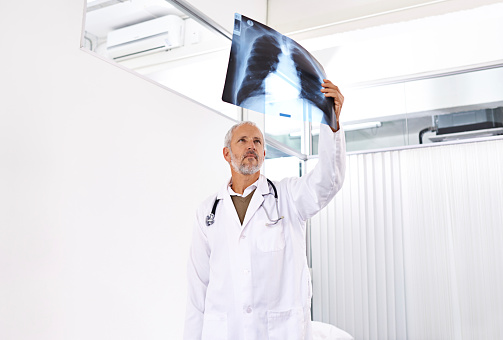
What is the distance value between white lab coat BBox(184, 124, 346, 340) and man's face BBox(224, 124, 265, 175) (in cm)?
9

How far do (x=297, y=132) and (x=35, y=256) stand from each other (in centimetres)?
308

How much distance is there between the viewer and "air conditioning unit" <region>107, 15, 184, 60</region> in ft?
6.87

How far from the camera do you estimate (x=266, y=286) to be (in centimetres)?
153

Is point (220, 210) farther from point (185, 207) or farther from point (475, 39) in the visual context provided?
point (475, 39)

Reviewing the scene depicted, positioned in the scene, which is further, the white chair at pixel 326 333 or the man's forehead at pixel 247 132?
the white chair at pixel 326 333

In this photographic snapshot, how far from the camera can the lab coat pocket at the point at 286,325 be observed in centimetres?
150

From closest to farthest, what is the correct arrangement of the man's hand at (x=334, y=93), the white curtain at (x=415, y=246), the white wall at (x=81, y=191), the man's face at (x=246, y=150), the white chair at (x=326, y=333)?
the man's hand at (x=334, y=93) < the white wall at (x=81, y=191) < the man's face at (x=246, y=150) < the white chair at (x=326, y=333) < the white curtain at (x=415, y=246)

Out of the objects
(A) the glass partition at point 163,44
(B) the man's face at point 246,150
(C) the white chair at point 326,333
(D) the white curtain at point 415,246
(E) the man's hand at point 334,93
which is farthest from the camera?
(D) the white curtain at point 415,246

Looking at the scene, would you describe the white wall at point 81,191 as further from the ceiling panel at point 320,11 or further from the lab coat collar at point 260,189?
the ceiling panel at point 320,11

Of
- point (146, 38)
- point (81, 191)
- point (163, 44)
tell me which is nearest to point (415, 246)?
point (163, 44)

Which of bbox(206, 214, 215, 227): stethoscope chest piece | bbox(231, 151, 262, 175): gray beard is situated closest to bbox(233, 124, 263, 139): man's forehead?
bbox(231, 151, 262, 175): gray beard

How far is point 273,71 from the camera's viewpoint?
158cm

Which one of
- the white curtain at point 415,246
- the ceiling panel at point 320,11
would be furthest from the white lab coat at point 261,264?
the white curtain at point 415,246

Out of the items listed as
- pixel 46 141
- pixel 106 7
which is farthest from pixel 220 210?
pixel 106 7
